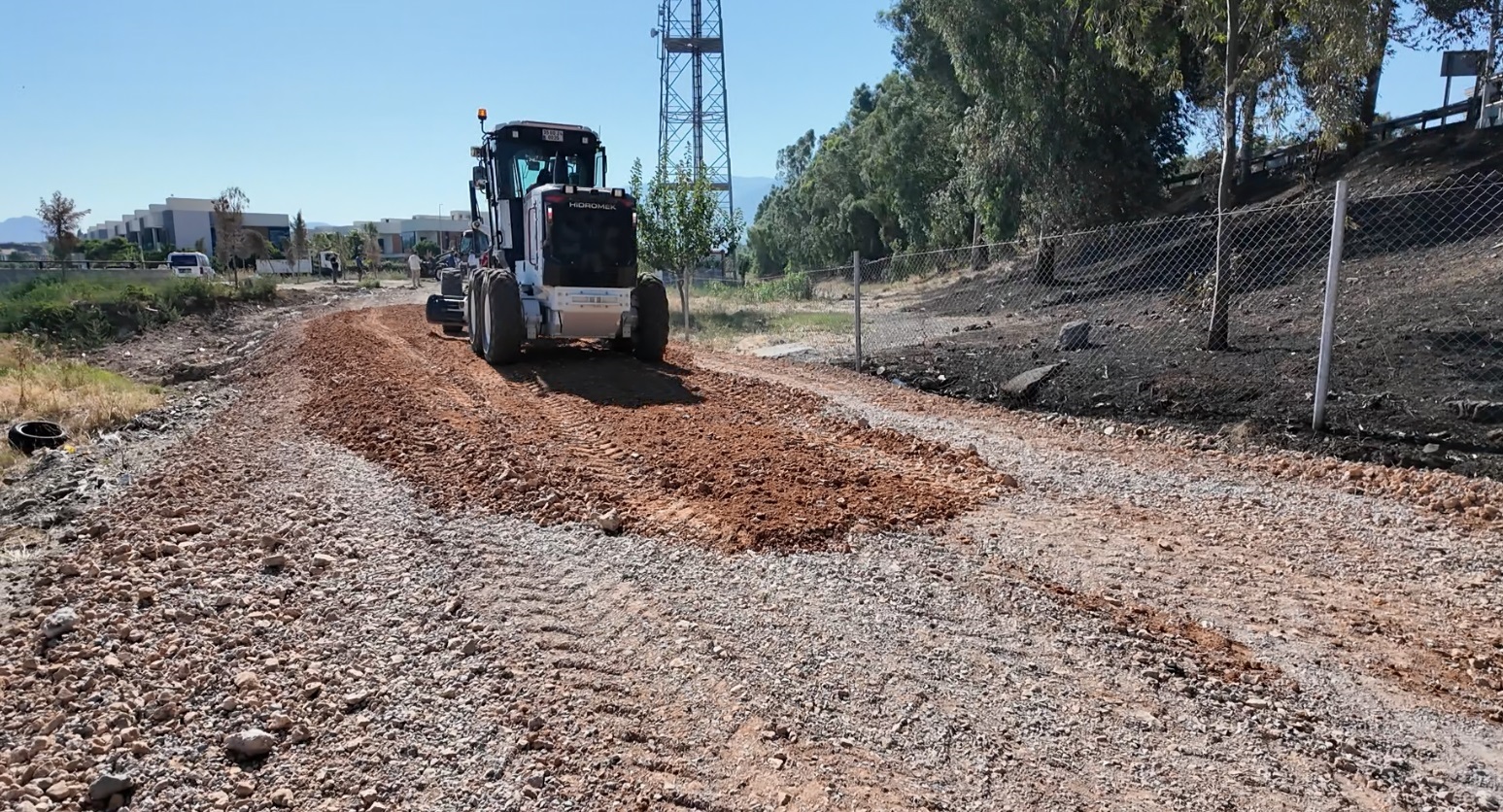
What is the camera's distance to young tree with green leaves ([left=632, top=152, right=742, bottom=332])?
21953 millimetres

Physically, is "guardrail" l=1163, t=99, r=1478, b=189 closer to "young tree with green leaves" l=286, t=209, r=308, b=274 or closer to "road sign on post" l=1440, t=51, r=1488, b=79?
"road sign on post" l=1440, t=51, r=1488, b=79

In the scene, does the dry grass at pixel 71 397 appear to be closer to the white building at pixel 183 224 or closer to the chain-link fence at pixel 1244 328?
the chain-link fence at pixel 1244 328

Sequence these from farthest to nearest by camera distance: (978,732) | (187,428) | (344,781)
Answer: (187,428)
(978,732)
(344,781)

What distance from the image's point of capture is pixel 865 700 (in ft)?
11.2

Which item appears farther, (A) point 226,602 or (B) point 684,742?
(A) point 226,602

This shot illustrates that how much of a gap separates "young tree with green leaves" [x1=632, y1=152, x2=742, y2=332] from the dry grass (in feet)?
39.5

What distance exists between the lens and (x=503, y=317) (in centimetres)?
1143

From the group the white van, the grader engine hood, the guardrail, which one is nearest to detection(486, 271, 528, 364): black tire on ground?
the grader engine hood

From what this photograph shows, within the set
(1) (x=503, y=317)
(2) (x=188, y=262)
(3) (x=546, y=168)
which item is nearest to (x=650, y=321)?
(1) (x=503, y=317)

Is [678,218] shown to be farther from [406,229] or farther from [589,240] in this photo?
[406,229]

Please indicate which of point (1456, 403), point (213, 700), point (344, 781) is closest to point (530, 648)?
point (344, 781)

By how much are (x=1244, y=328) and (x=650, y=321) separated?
8.16 m

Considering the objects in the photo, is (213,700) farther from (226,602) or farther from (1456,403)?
(1456,403)

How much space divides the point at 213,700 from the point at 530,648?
1266 millimetres
